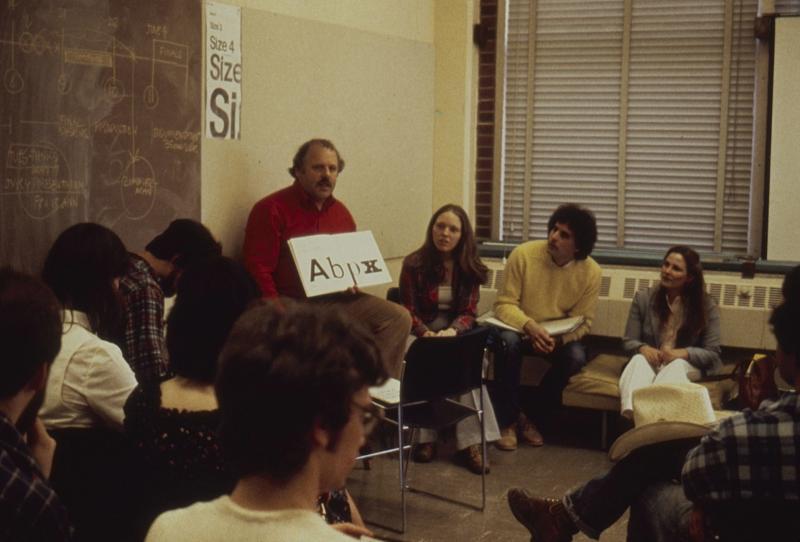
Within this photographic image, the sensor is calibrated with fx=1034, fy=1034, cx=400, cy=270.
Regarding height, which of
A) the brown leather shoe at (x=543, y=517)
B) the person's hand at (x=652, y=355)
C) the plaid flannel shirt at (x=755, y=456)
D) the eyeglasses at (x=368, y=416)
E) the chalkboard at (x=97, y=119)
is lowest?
the brown leather shoe at (x=543, y=517)

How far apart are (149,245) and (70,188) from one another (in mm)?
437

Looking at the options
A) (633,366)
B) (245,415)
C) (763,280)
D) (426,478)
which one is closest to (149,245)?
(426,478)

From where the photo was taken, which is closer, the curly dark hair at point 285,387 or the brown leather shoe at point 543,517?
the curly dark hair at point 285,387

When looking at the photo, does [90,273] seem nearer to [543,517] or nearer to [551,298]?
[543,517]

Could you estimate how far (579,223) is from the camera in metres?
5.73

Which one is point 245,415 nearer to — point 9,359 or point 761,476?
point 9,359

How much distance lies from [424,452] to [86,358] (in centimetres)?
285

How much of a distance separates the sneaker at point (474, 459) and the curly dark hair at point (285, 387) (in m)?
3.81

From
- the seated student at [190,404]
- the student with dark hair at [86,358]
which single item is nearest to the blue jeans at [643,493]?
the seated student at [190,404]

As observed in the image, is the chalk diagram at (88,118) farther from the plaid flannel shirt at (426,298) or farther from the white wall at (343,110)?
the plaid flannel shirt at (426,298)

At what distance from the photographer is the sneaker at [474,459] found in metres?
5.09

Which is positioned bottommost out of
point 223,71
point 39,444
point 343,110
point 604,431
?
point 604,431

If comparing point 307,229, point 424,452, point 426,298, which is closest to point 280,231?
point 307,229

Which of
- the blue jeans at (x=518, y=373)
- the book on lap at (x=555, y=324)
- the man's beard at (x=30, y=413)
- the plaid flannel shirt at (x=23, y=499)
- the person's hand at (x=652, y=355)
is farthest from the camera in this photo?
the book on lap at (x=555, y=324)
